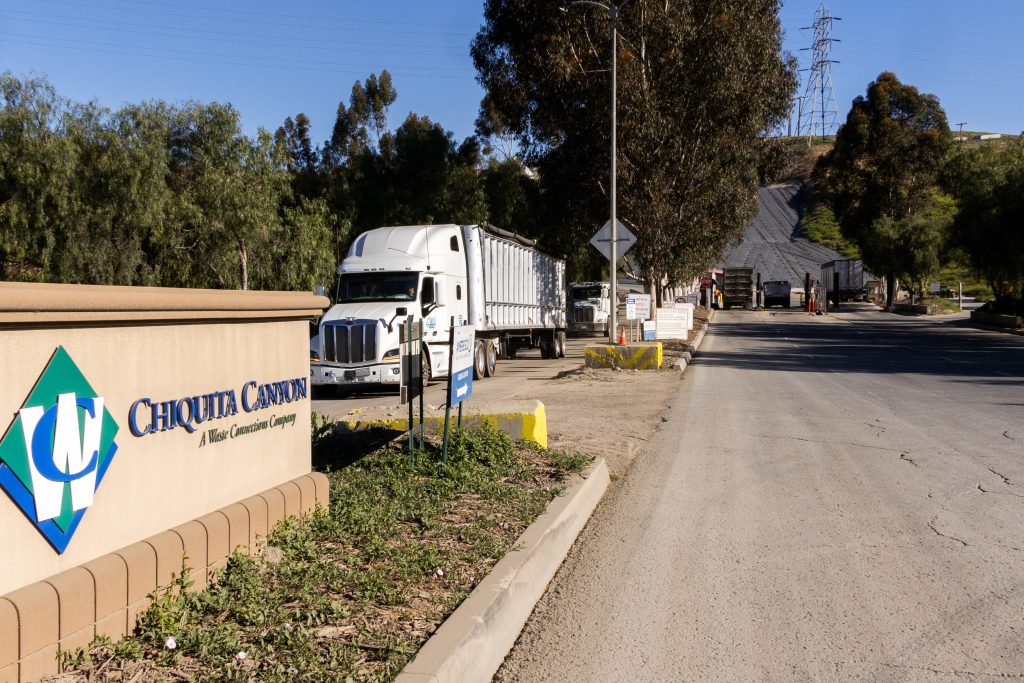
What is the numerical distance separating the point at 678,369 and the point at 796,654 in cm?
1906

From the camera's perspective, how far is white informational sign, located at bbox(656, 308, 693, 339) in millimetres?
33406

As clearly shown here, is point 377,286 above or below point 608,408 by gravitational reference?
above

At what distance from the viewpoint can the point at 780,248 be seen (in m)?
143

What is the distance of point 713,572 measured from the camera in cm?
650

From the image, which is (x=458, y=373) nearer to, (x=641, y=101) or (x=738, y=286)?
(x=641, y=101)

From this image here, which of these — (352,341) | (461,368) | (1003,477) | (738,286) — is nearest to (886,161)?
(738,286)

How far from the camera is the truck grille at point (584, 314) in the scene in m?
47.8

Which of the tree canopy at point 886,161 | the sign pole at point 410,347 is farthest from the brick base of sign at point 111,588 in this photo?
the tree canopy at point 886,161

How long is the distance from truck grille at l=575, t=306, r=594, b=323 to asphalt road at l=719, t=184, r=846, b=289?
78240mm

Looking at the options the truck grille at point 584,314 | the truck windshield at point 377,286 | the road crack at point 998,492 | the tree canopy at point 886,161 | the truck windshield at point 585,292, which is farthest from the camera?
the tree canopy at point 886,161

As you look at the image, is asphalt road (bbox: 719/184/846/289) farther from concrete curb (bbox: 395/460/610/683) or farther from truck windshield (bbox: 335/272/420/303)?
concrete curb (bbox: 395/460/610/683)

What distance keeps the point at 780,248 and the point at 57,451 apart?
5727 inches

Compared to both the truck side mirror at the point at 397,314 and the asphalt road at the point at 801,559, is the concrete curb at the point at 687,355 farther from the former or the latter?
the asphalt road at the point at 801,559

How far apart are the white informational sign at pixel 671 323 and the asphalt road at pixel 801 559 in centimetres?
1866
